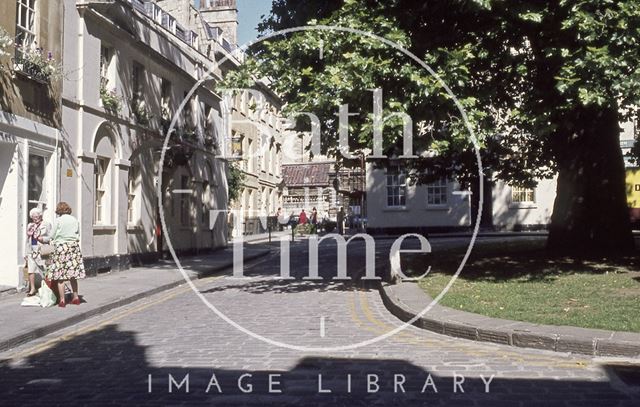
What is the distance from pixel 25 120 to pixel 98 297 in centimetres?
392

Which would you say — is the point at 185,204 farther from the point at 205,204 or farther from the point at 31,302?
the point at 31,302

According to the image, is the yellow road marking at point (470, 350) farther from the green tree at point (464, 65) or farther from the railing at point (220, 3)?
the railing at point (220, 3)

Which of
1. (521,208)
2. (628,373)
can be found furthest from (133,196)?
(521,208)

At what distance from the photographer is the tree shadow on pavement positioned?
18.1 feet

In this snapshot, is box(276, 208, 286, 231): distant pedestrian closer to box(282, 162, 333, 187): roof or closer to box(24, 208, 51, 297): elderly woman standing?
box(282, 162, 333, 187): roof

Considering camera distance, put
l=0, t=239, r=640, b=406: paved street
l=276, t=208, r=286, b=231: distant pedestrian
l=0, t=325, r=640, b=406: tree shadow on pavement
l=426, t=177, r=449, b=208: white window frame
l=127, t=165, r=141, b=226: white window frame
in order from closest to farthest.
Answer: l=0, t=325, r=640, b=406: tree shadow on pavement
l=0, t=239, r=640, b=406: paved street
l=127, t=165, r=141, b=226: white window frame
l=426, t=177, r=449, b=208: white window frame
l=276, t=208, r=286, b=231: distant pedestrian

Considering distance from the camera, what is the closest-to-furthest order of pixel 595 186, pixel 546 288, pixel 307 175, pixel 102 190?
pixel 546 288, pixel 595 186, pixel 102 190, pixel 307 175

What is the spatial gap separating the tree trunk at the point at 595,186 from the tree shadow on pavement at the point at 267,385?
9.57m

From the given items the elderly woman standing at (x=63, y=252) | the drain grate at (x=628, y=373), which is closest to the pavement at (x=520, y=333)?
the drain grate at (x=628, y=373)

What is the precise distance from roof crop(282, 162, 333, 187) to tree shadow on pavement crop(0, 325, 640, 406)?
52811 mm

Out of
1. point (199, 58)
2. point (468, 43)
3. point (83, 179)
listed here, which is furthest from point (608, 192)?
point (199, 58)

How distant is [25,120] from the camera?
1328cm

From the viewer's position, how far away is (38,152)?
1403 cm

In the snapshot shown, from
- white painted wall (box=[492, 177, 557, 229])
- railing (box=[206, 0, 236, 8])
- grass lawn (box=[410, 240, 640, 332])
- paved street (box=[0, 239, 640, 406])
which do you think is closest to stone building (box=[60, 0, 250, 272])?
paved street (box=[0, 239, 640, 406])
